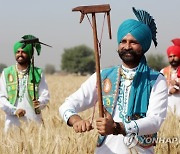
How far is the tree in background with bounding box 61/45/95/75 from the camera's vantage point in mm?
77875

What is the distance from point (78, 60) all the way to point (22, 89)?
73432 mm

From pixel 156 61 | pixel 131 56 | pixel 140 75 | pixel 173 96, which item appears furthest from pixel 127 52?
pixel 156 61

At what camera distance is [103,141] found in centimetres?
314

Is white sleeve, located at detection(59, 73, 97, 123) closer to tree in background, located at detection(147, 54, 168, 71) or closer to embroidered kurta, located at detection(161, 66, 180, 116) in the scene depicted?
embroidered kurta, located at detection(161, 66, 180, 116)

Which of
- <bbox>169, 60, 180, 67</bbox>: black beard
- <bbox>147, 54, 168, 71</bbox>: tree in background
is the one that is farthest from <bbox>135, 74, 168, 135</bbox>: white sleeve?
<bbox>147, 54, 168, 71</bbox>: tree in background

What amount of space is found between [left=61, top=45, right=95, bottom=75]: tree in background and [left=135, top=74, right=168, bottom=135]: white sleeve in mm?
72402

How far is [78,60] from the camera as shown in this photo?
7938 cm

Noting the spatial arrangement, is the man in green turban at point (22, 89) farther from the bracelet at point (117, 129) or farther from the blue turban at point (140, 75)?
the bracelet at point (117, 129)

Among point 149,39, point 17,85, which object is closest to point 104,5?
point 149,39

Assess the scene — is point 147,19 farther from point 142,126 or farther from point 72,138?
point 72,138

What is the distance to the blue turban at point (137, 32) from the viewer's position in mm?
3139

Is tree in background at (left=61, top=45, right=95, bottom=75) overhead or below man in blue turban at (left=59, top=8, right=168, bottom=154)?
below

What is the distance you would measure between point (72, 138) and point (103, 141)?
2.91 ft

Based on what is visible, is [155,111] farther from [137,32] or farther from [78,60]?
[78,60]
